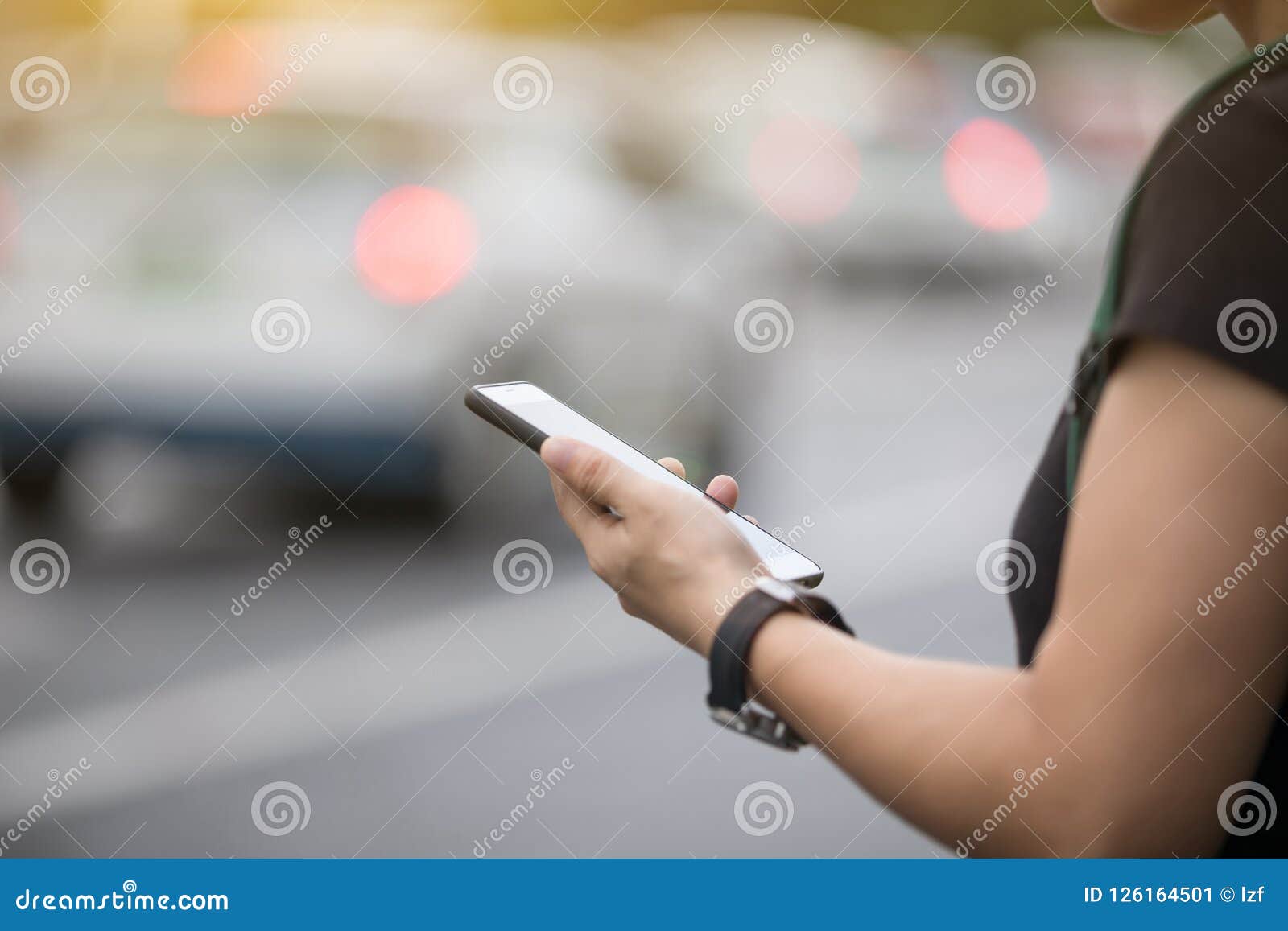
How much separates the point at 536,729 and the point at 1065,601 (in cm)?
324

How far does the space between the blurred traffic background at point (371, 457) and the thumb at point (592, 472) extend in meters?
2.23

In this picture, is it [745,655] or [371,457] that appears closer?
[745,655]

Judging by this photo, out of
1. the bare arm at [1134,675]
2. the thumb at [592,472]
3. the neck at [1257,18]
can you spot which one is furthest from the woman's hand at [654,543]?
the neck at [1257,18]

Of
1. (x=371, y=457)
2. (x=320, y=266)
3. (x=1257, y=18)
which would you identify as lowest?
(x=371, y=457)

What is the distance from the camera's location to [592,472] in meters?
1.50

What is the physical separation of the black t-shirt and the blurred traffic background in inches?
110

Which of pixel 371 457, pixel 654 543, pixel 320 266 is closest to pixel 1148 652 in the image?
pixel 654 543

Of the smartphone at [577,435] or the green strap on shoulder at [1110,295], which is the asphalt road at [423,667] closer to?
the smartphone at [577,435]

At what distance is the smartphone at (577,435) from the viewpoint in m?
1.69

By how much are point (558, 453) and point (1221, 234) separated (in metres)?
0.78

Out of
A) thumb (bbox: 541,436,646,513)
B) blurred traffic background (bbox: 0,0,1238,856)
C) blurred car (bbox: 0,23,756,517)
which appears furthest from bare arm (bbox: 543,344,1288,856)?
blurred car (bbox: 0,23,756,517)

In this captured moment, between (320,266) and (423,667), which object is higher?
(320,266)

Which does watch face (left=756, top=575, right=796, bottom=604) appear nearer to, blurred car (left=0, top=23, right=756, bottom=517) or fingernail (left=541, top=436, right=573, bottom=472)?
fingernail (left=541, top=436, right=573, bottom=472)

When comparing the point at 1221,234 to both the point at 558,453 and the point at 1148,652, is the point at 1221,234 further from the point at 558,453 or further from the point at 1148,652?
the point at 558,453
